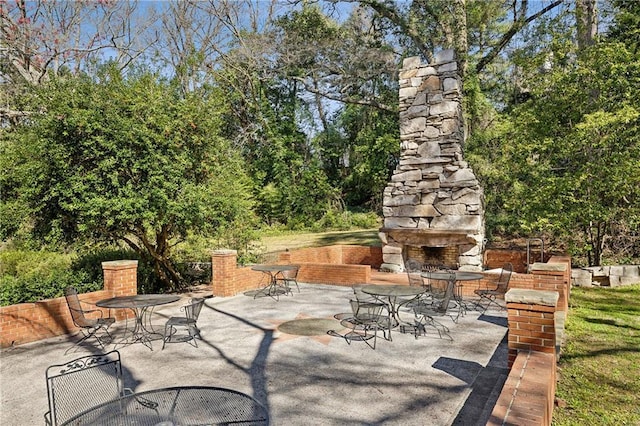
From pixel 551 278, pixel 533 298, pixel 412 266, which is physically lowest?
pixel 412 266

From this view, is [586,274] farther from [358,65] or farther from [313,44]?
[313,44]

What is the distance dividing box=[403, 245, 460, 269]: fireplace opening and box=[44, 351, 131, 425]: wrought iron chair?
9974 millimetres

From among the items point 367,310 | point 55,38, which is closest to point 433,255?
point 367,310

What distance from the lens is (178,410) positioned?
9.98 ft

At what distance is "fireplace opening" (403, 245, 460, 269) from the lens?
12.4 m

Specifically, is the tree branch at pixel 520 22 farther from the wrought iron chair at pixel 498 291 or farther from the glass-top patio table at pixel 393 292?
the glass-top patio table at pixel 393 292

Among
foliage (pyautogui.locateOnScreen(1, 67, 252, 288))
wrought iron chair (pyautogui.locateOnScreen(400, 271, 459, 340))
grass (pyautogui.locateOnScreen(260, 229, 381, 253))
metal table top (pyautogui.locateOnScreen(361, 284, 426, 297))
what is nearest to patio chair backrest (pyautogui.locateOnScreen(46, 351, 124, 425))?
metal table top (pyautogui.locateOnScreen(361, 284, 426, 297))

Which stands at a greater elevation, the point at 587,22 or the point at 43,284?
the point at 587,22

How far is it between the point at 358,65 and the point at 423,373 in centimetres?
1660

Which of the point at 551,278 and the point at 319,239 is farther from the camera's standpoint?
the point at 319,239

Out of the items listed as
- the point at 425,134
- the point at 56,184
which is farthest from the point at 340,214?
the point at 56,184

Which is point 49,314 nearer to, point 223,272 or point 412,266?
point 223,272

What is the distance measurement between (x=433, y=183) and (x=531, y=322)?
26.6 ft

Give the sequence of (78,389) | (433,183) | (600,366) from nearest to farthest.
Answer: (78,389), (600,366), (433,183)
